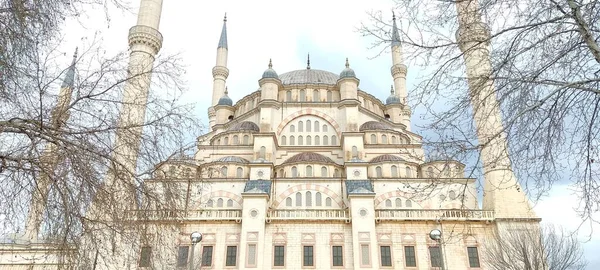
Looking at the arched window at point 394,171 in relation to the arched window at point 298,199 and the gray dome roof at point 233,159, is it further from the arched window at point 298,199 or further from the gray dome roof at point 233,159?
the gray dome roof at point 233,159

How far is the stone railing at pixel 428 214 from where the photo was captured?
91.6 ft

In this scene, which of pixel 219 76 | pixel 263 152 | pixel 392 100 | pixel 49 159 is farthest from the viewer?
pixel 219 76

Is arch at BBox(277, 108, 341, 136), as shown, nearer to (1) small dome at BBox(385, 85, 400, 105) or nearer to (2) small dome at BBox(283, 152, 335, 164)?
(2) small dome at BBox(283, 152, 335, 164)

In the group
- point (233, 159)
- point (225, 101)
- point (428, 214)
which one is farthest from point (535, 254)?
point (225, 101)

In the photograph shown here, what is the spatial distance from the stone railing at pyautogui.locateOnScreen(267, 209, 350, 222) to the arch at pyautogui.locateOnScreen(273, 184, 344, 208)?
2179mm

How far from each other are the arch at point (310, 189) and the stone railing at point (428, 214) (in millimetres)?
3398

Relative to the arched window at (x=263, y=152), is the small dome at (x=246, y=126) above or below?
above

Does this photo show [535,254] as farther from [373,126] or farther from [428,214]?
[373,126]

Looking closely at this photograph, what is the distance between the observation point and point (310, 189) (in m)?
31.4

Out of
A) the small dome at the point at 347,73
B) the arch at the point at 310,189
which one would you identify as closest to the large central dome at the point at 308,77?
the small dome at the point at 347,73

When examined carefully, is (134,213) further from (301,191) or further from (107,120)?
(301,191)

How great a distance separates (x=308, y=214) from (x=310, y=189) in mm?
3152

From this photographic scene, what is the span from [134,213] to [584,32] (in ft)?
23.2

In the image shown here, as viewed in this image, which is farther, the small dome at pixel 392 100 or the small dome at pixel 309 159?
the small dome at pixel 392 100
